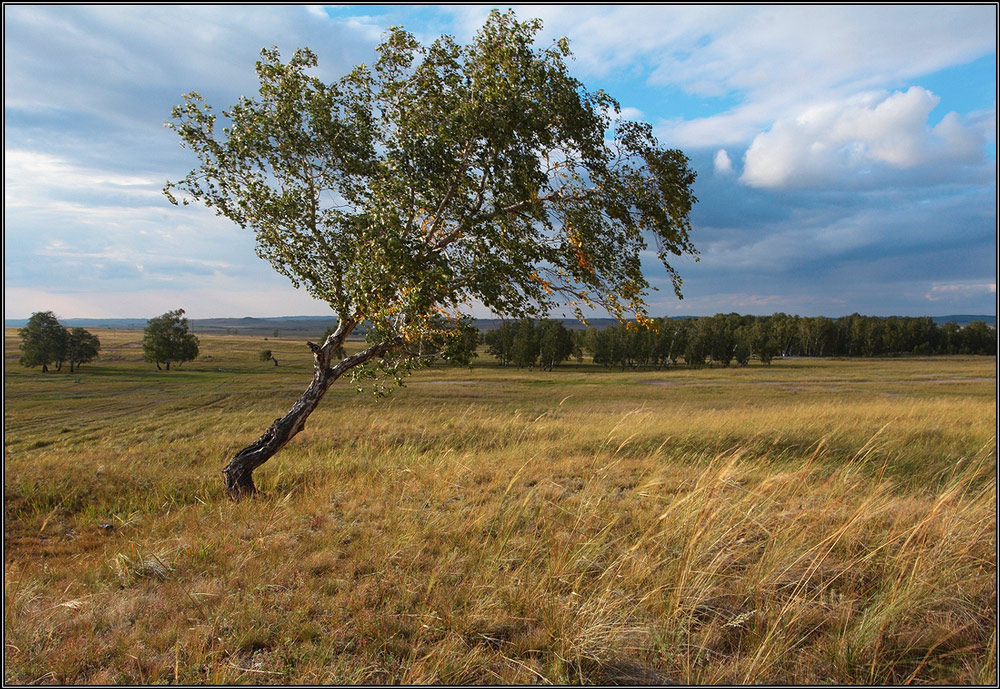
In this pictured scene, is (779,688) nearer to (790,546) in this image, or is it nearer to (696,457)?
(790,546)

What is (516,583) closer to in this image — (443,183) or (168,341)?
(443,183)

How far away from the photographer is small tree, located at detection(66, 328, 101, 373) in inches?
3226

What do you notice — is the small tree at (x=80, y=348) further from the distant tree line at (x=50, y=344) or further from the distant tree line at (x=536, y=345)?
the distant tree line at (x=536, y=345)

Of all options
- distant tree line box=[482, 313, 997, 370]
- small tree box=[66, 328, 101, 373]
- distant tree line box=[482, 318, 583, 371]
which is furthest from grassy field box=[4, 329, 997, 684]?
small tree box=[66, 328, 101, 373]

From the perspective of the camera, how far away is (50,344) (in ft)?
256

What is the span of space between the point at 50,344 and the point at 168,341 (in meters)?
15.6

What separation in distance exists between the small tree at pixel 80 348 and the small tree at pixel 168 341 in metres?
7.14

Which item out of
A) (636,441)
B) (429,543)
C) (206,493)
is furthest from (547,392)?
(429,543)

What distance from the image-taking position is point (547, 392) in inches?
2146

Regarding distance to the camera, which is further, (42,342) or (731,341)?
(731,341)

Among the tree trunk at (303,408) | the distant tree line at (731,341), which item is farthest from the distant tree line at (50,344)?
the tree trunk at (303,408)

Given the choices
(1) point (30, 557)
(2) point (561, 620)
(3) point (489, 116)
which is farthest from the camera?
(3) point (489, 116)

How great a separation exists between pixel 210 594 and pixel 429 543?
7.38 feet

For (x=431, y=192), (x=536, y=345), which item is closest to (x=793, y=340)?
(x=536, y=345)
